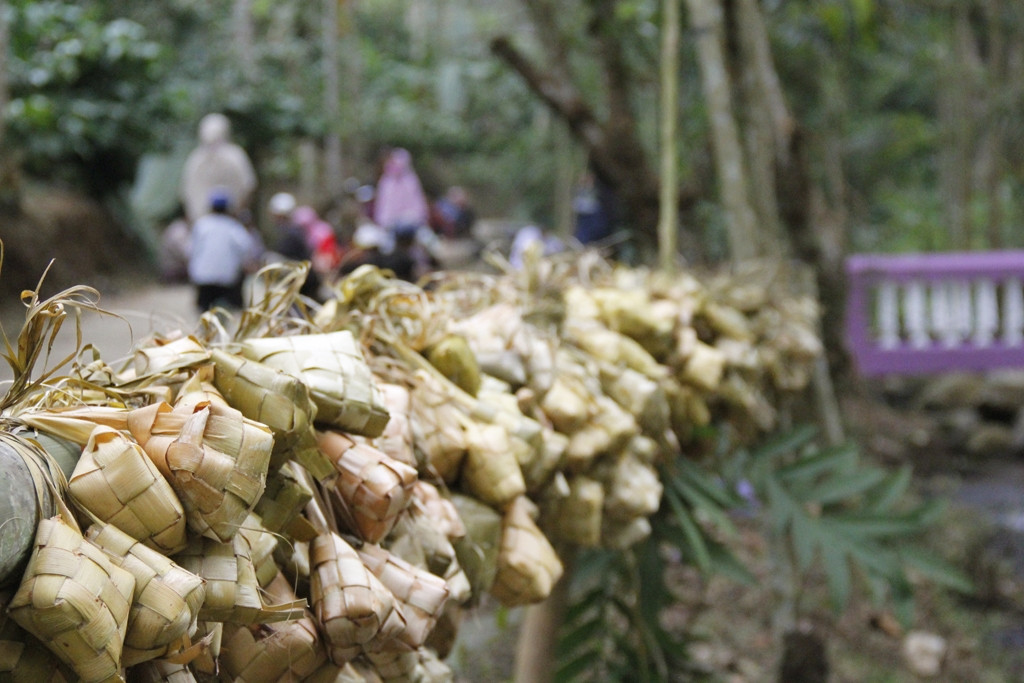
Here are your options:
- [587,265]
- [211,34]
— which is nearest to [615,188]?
[587,265]

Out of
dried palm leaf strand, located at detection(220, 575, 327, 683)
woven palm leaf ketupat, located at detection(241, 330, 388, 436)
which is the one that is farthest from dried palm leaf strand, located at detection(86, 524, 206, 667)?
woven palm leaf ketupat, located at detection(241, 330, 388, 436)

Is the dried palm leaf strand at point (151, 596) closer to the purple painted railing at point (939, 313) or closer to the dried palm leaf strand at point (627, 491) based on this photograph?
the dried palm leaf strand at point (627, 491)

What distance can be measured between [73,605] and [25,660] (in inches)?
2.7

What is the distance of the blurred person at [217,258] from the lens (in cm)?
564

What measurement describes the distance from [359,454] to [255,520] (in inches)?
5.5

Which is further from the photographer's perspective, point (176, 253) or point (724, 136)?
point (176, 253)

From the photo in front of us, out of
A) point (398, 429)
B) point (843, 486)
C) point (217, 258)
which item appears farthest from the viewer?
point (217, 258)

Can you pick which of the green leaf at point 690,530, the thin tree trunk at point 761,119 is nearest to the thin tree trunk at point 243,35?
the thin tree trunk at point 761,119

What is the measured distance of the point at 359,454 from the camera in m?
0.94

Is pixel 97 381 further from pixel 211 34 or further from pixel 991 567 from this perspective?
pixel 211 34

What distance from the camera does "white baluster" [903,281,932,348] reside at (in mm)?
5223

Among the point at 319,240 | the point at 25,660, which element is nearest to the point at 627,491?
the point at 25,660

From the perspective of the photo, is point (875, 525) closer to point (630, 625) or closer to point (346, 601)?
point (630, 625)

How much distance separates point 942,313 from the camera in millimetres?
5301
